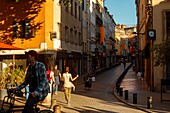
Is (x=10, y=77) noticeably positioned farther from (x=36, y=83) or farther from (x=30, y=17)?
(x=30, y=17)

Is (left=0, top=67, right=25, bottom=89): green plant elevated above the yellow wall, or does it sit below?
below

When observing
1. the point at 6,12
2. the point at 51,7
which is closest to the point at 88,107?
the point at 51,7

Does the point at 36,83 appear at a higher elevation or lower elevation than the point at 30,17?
lower

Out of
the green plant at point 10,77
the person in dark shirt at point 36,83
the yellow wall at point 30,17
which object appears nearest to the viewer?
the person in dark shirt at point 36,83

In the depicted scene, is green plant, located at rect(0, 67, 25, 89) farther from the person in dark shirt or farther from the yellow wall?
the person in dark shirt

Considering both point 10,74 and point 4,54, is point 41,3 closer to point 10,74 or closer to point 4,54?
point 4,54

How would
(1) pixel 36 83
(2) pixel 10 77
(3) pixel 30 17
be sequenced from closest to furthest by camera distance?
(1) pixel 36 83
(2) pixel 10 77
(3) pixel 30 17

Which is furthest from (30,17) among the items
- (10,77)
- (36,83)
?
(36,83)

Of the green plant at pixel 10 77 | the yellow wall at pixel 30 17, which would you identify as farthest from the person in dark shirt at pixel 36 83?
the yellow wall at pixel 30 17

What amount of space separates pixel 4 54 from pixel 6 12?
3926mm

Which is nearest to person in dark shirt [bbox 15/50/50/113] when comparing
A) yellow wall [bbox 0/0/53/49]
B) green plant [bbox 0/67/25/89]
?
green plant [bbox 0/67/25/89]

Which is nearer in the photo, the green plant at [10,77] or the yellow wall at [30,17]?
the green plant at [10,77]

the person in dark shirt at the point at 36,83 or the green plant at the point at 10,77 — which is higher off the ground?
the person in dark shirt at the point at 36,83

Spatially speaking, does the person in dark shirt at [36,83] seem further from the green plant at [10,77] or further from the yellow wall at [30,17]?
the yellow wall at [30,17]
